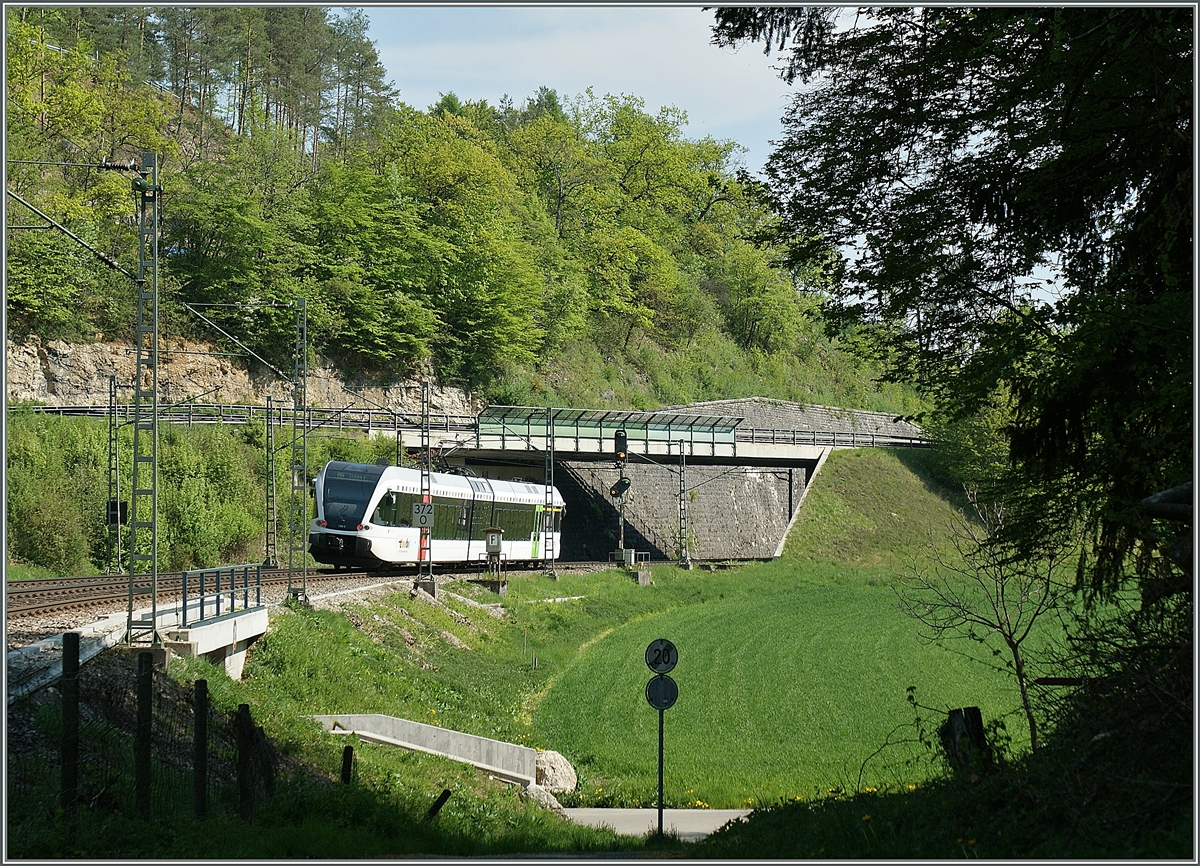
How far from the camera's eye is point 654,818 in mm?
17156

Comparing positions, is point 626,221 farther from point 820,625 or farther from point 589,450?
point 820,625

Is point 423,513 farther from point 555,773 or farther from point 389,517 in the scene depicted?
point 555,773

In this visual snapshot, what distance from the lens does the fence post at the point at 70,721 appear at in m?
8.31

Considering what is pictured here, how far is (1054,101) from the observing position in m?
11.5

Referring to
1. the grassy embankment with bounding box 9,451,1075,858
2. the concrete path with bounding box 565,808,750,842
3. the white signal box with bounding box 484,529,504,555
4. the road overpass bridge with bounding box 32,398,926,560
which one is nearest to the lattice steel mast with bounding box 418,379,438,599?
the grassy embankment with bounding box 9,451,1075,858

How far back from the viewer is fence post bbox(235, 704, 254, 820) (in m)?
11.2

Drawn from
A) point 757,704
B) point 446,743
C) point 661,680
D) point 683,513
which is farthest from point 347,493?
point 683,513

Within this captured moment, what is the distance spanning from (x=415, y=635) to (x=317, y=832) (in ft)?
51.3

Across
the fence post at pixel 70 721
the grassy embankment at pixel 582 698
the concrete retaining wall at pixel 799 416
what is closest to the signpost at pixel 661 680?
the grassy embankment at pixel 582 698

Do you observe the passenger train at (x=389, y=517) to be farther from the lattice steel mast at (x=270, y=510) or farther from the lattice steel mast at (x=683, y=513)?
the lattice steel mast at (x=683, y=513)

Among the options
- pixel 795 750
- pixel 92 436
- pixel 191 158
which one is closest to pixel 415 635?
pixel 795 750

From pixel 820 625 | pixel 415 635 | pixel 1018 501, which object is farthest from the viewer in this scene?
pixel 820 625

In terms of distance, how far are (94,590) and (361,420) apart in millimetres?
26900

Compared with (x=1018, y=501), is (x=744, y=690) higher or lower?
lower
